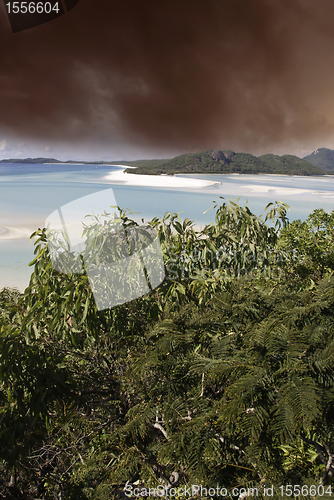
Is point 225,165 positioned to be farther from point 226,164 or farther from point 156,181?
point 156,181

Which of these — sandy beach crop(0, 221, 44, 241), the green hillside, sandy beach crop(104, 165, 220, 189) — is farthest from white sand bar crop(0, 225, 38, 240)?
the green hillside

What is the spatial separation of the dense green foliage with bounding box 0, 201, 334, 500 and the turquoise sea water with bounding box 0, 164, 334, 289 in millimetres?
2522

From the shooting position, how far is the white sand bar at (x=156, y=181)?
266 inches

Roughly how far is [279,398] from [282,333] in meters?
0.22

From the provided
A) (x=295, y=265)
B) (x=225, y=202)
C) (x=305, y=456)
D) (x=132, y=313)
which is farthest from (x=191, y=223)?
(x=295, y=265)

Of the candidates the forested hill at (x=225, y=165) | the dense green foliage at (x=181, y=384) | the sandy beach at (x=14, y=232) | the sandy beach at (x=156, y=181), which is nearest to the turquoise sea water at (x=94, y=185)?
the sandy beach at (x=14, y=232)

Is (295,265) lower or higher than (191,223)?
Answer: lower

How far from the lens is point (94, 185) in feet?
14.1

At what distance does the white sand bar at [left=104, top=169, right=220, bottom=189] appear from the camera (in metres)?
6.77

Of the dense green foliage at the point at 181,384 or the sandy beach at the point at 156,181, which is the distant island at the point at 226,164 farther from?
the dense green foliage at the point at 181,384

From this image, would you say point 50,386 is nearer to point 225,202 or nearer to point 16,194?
point 225,202

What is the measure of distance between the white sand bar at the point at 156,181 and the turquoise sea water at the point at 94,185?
0.15 meters

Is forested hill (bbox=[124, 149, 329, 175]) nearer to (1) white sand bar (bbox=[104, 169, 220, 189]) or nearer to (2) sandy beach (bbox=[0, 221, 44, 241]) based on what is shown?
(1) white sand bar (bbox=[104, 169, 220, 189])

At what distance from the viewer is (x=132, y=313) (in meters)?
1.86
